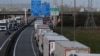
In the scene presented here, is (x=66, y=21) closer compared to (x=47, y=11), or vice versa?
(x=47, y=11)

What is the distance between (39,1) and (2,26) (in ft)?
47.2

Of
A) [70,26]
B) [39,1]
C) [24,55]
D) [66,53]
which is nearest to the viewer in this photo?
[66,53]

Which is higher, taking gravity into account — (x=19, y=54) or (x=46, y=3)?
(x=46, y=3)

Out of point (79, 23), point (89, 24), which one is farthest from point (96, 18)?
point (89, 24)

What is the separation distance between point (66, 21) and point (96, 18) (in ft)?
32.7

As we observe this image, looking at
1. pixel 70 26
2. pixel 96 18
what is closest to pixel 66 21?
pixel 70 26

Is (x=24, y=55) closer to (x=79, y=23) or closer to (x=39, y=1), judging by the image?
(x=39, y=1)

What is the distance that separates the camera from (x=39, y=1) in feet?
255

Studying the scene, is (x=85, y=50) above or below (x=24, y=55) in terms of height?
above

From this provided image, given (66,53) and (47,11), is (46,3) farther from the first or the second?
(66,53)

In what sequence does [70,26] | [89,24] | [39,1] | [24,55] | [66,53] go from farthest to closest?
[70,26]
[89,24]
[39,1]
[24,55]
[66,53]

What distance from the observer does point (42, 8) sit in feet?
261

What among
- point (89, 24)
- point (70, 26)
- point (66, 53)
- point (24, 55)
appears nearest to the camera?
point (66, 53)

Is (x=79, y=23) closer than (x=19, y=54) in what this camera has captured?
No
